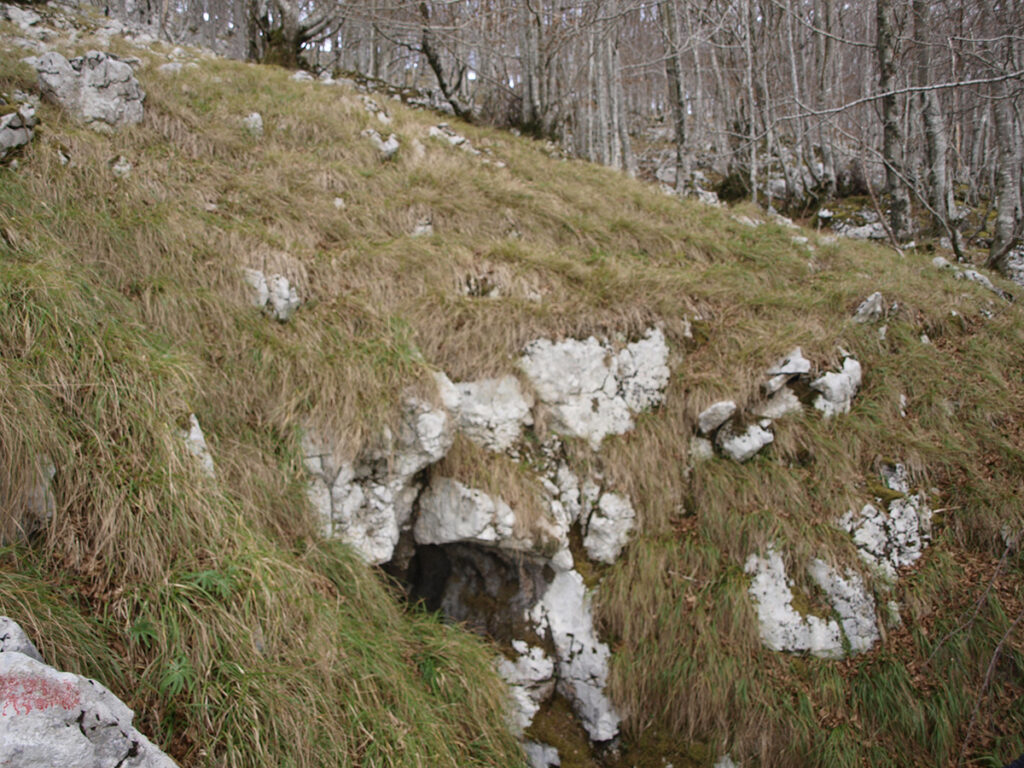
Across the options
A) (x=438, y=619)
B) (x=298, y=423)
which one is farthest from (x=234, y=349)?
(x=438, y=619)

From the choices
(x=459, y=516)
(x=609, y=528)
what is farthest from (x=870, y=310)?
(x=459, y=516)

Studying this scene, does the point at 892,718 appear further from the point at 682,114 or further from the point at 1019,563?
the point at 682,114

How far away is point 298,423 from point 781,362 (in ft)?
13.2

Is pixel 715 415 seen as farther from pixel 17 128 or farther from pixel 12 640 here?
pixel 17 128

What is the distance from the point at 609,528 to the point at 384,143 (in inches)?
235

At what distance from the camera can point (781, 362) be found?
4.84m

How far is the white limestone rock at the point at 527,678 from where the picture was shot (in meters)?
3.77

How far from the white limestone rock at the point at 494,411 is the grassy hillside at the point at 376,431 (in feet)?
0.53

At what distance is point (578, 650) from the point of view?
13.0 ft

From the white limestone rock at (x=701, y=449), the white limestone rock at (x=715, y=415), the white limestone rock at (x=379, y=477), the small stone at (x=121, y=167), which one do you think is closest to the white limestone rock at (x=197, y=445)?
the white limestone rock at (x=379, y=477)

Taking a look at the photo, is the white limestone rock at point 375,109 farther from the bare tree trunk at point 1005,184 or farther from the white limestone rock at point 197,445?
the bare tree trunk at point 1005,184

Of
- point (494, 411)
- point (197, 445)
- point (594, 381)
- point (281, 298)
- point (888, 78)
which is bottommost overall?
point (494, 411)

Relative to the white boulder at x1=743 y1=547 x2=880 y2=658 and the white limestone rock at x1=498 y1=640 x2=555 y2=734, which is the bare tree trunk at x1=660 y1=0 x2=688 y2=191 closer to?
the white boulder at x1=743 y1=547 x2=880 y2=658

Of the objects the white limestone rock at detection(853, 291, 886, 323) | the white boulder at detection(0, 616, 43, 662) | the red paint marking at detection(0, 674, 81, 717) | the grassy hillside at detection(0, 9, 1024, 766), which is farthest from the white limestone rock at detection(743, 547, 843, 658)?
the white boulder at detection(0, 616, 43, 662)
